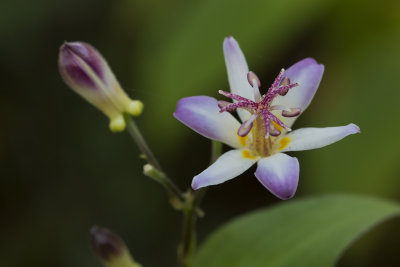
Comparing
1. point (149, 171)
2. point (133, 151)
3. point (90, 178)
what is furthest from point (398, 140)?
point (90, 178)

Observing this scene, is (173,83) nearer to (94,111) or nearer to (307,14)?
(307,14)

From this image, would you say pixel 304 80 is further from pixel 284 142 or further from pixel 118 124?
pixel 118 124

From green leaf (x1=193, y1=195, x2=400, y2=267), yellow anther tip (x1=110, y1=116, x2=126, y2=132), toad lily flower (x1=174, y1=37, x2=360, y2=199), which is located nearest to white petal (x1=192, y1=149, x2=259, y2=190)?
toad lily flower (x1=174, y1=37, x2=360, y2=199)

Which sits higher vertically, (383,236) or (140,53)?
(140,53)

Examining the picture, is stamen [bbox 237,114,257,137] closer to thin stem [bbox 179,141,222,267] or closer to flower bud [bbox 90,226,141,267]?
thin stem [bbox 179,141,222,267]

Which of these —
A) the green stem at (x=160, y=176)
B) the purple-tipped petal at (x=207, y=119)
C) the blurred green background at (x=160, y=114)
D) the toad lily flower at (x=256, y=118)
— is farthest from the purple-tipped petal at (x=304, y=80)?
the blurred green background at (x=160, y=114)

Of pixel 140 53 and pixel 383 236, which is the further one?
pixel 140 53
